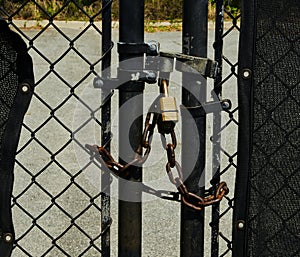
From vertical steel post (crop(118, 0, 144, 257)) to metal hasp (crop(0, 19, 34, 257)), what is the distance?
0.23m

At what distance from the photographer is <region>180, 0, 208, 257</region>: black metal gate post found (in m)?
1.66

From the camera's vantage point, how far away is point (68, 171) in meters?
4.82

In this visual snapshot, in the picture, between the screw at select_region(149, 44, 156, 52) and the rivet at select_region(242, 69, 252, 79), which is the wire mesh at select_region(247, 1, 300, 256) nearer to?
the rivet at select_region(242, 69, 252, 79)

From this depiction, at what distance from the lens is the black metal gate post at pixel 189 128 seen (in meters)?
1.66

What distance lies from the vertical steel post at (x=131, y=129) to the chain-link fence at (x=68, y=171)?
0.21 ft

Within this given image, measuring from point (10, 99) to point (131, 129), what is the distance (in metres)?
0.30

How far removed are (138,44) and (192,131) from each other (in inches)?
10.1

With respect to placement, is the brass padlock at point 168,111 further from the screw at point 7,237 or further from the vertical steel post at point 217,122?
the screw at point 7,237

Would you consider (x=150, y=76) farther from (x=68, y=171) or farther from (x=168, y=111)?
(x=68, y=171)

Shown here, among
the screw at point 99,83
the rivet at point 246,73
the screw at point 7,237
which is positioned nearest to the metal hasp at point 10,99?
the screw at point 7,237

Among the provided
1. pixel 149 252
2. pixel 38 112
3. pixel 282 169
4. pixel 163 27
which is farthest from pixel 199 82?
pixel 163 27

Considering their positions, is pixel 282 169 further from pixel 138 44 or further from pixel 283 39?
pixel 138 44

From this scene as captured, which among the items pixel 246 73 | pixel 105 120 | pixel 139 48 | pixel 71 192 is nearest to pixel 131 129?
pixel 105 120

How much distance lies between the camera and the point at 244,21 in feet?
5.21
